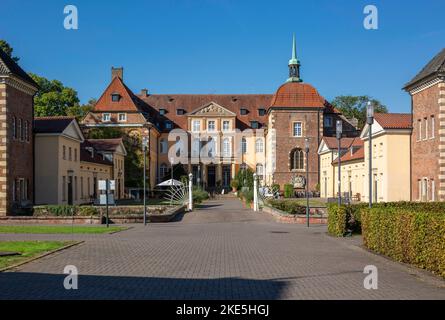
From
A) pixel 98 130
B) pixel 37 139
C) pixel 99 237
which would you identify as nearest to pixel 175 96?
pixel 98 130

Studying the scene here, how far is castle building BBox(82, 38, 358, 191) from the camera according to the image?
238 feet

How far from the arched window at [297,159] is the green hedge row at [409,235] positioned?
176 ft

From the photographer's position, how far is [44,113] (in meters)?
71.0

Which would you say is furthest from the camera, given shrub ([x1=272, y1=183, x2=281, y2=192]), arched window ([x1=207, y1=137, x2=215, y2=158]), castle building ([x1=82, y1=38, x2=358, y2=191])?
arched window ([x1=207, y1=137, x2=215, y2=158])

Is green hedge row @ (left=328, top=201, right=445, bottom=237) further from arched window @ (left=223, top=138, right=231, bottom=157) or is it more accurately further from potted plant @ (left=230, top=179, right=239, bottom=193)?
arched window @ (left=223, top=138, right=231, bottom=157)

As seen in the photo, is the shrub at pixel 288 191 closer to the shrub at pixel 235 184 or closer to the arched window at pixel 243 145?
the shrub at pixel 235 184

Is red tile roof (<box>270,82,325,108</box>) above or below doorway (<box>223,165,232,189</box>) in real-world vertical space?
above

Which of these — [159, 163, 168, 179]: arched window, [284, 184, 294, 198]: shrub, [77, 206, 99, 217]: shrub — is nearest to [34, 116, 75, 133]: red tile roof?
[77, 206, 99, 217]: shrub

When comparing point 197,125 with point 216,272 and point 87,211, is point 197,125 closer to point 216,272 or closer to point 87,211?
point 87,211

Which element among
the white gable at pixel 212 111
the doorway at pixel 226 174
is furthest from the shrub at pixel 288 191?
the white gable at pixel 212 111

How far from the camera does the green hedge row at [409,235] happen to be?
12781mm

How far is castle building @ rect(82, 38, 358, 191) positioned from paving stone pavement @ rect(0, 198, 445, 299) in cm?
5102
